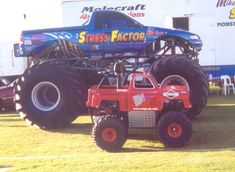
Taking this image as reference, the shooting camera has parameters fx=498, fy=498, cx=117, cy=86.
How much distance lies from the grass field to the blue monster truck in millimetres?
542

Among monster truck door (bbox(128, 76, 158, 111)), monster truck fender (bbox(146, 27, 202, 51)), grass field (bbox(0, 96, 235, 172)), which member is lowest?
grass field (bbox(0, 96, 235, 172))

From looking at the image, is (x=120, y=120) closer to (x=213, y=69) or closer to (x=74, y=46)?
(x=74, y=46)

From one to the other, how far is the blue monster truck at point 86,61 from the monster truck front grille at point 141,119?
7.31 ft

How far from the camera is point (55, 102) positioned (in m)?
11.6

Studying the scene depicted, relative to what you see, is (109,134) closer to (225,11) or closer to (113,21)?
(113,21)

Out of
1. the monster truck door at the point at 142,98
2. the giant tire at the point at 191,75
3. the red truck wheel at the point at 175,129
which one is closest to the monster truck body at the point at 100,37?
the giant tire at the point at 191,75

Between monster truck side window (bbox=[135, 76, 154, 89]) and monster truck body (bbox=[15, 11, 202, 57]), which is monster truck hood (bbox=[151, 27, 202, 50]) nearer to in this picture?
monster truck body (bbox=[15, 11, 202, 57])

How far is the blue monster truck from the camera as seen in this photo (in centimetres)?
1130

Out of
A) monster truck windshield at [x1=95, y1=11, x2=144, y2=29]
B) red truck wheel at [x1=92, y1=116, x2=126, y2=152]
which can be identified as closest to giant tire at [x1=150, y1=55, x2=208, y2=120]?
monster truck windshield at [x1=95, y1=11, x2=144, y2=29]

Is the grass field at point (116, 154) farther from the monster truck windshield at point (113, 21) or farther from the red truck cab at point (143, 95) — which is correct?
the monster truck windshield at point (113, 21)

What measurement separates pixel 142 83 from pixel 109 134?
52.2 inches

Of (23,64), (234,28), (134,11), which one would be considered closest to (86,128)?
(134,11)

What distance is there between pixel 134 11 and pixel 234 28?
11.5ft

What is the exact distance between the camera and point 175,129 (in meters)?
8.86
